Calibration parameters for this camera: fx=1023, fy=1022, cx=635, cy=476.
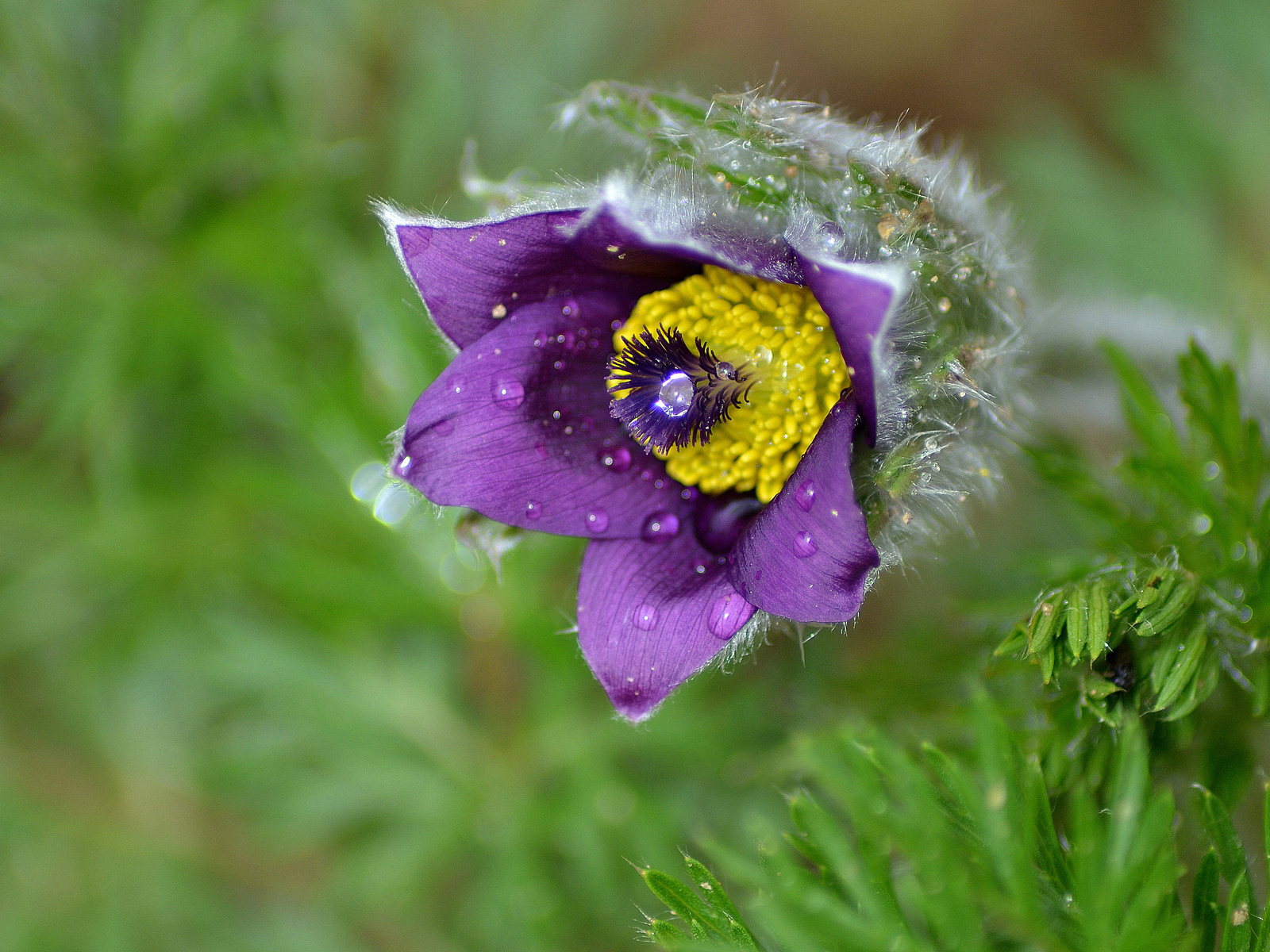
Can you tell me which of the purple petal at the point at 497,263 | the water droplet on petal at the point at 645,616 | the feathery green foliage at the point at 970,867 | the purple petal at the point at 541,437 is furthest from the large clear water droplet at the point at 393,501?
the feathery green foliage at the point at 970,867

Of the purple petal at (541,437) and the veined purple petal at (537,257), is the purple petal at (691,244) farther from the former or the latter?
the purple petal at (541,437)

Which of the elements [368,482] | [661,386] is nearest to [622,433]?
[661,386]

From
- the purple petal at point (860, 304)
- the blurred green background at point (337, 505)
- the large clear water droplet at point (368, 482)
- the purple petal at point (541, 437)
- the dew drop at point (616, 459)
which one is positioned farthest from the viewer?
the blurred green background at point (337, 505)

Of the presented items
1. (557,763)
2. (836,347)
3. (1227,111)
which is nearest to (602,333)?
(836,347)

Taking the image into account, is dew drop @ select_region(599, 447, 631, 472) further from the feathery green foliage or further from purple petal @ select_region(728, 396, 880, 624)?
the feathery green foliage

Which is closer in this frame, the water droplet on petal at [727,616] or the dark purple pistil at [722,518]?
the water droplet on petal at [727,616]

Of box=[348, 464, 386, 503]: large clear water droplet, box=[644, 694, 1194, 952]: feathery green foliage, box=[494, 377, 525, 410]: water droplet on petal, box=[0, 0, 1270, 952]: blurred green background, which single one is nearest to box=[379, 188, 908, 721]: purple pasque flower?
box=[494, 377, 525, 410]: water droplet on petal

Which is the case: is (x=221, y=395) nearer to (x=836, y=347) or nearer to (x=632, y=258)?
(x=632, y=258)
